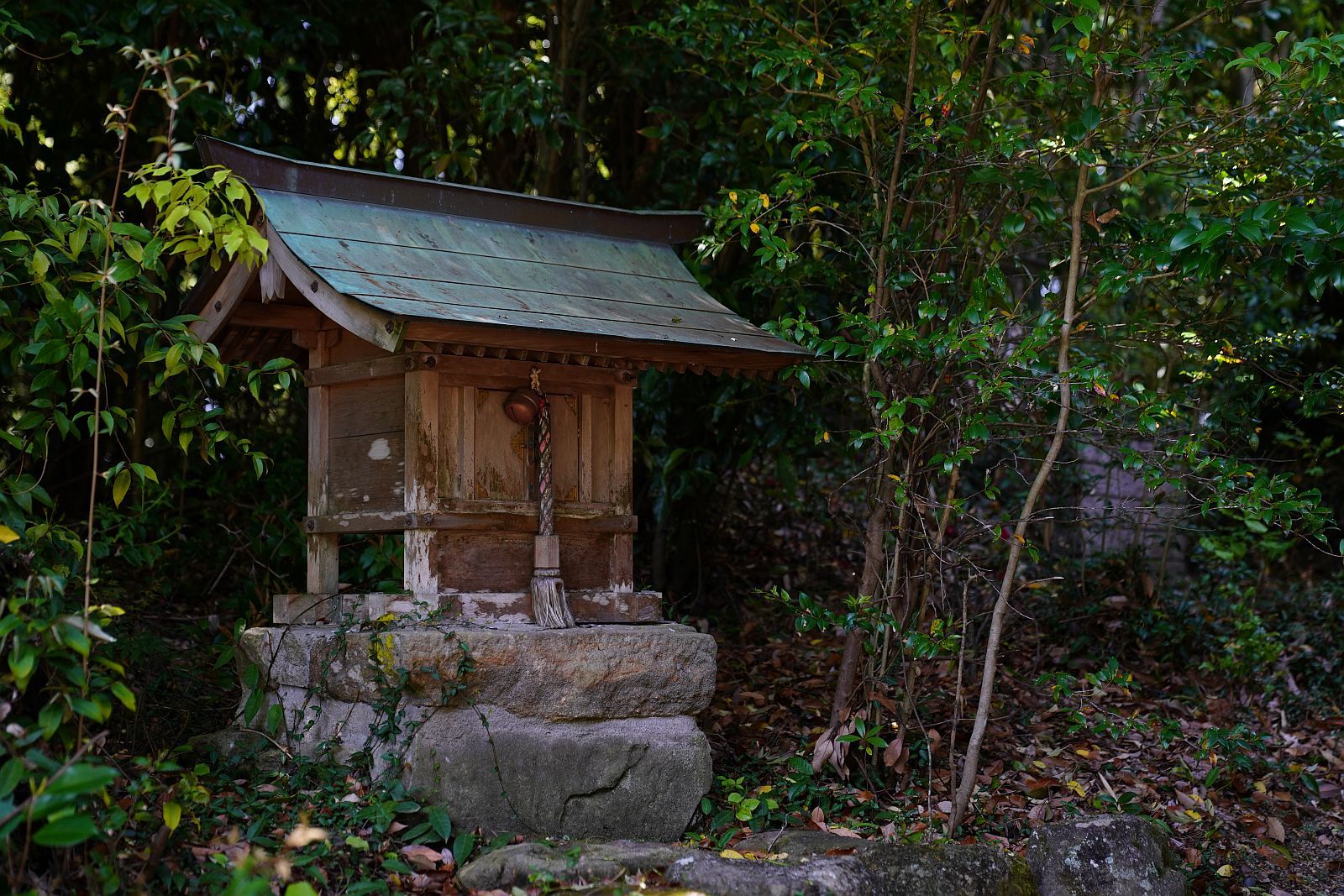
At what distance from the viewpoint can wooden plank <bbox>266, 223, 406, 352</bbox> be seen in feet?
14.1

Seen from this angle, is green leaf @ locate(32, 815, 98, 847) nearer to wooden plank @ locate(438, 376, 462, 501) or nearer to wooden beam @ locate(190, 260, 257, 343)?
wooden plank @ locate(438, 376, 462, 501)

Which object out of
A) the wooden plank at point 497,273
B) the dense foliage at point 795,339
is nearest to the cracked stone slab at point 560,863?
the dense foliage at point 795,339

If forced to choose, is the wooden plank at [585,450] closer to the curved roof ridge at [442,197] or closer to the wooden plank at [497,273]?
the wooden plank at [497,273]

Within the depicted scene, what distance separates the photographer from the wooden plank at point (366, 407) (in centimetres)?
493

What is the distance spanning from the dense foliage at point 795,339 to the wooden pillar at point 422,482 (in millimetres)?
672

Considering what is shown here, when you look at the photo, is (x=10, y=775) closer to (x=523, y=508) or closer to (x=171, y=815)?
(x=171, y=815)

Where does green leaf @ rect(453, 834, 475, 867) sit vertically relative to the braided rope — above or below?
below

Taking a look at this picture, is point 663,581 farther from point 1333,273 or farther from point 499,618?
point 1333,273

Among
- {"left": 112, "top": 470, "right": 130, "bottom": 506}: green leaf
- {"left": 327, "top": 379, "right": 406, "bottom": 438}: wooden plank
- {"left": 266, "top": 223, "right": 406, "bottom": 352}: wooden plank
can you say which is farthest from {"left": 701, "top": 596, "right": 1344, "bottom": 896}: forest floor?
{"left": 112, "top": 470, "right": 130, "bottom": 506}: green leaf

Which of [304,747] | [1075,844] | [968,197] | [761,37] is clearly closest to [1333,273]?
[968,197]

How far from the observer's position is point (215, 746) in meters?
5.10

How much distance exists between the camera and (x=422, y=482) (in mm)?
4770

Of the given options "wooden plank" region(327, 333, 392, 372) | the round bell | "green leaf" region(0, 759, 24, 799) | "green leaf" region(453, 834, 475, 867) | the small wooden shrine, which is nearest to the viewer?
"green leaf" region(0, 759, 24, 799)

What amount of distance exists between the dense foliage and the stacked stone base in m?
0.25
